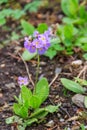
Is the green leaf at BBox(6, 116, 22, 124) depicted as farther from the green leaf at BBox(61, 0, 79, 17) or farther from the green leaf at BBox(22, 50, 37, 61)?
the green leaf at BBox(61, 0, 79, 17)

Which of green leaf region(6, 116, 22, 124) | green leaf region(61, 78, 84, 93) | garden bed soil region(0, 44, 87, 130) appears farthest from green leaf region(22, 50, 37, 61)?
green leaf region(6, 116, 22, 124)

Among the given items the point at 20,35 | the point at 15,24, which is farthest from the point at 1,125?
the point at 15,24

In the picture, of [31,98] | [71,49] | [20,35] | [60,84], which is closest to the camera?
[31,98]

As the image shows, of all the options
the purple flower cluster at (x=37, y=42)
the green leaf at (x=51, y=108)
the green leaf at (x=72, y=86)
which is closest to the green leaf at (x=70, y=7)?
the green leaf at (x=72, y=86)

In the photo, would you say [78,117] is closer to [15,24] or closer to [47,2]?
[15,24]

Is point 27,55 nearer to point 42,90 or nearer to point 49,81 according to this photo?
point 49,81
